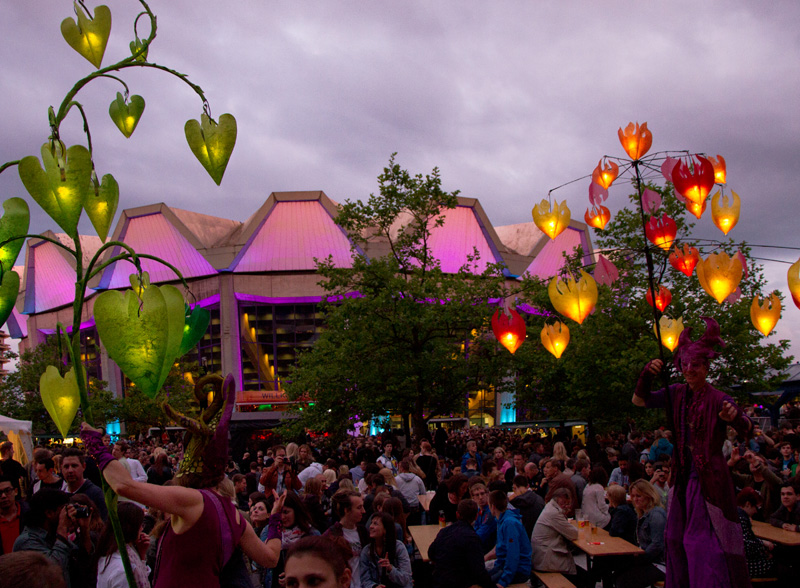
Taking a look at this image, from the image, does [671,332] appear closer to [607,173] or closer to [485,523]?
[607,173]

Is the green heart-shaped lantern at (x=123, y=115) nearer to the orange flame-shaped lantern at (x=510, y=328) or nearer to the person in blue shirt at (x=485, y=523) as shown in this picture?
the person in blue shirt at (x=485, y=523)

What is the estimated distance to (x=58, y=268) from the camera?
58.5 meters

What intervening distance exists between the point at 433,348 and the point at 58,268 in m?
50.0

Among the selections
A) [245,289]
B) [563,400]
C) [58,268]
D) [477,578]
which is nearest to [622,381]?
[563,400]

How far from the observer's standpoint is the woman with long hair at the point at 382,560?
549 cm

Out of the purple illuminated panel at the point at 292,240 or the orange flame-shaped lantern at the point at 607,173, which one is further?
the purple illuminated panel at the point at 292,240

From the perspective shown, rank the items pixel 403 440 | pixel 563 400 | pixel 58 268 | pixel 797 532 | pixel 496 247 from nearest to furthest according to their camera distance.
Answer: pixel 797 532
pixel 403 440
pixel 563 400
pixel 496 247
pixel 58 268

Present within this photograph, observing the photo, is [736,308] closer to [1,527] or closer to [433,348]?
[433,348]

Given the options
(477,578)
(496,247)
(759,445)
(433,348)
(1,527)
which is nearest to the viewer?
(1,527)

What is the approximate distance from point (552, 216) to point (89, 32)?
7878 mm

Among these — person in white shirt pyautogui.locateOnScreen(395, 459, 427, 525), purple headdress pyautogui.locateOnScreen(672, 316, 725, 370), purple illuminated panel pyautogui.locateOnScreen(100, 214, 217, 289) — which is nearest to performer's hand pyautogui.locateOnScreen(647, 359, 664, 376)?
purple headdress pyautogui.locateOnScreen(672, 316, 725, 370)

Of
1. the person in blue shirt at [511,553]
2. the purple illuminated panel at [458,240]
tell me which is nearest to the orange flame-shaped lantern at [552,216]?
the person in blue shirt at [511,553]

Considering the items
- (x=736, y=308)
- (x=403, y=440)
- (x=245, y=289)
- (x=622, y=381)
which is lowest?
(x=403, y=440)

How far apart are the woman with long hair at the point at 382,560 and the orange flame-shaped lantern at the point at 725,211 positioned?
6110 millimetres
